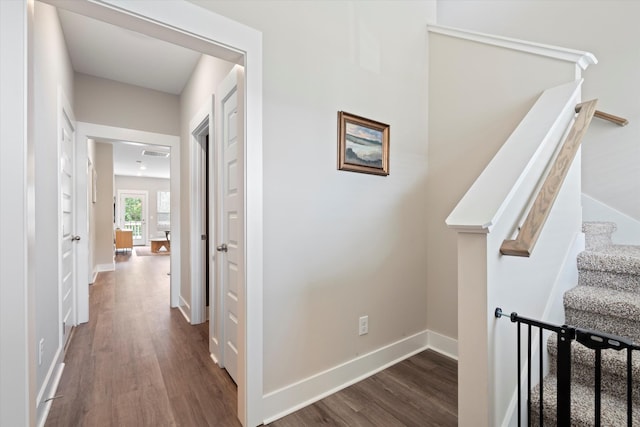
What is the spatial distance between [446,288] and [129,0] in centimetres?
277

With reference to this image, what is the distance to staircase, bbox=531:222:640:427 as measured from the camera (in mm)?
1265

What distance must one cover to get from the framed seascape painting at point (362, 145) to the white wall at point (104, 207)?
6.28m

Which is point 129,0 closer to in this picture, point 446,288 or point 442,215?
point 442,215

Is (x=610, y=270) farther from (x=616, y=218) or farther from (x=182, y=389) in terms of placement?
(x=182, y=389)

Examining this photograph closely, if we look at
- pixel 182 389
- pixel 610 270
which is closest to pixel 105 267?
pixel 182 389

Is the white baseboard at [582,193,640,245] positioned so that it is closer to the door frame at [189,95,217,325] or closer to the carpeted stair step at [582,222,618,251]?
the carpeted stair step at [582,222,618,251]

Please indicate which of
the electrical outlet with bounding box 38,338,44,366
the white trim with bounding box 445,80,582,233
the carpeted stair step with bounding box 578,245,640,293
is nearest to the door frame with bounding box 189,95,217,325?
the electrical outlet with bounding box 38,338,44,366

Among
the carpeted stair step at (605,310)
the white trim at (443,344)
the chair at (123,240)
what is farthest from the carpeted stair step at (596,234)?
the chair at (123,240)

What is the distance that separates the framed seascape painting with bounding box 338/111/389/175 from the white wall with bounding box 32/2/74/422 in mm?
1870

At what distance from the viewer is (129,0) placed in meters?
1.25

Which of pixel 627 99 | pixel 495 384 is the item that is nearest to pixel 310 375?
pixel 495 384

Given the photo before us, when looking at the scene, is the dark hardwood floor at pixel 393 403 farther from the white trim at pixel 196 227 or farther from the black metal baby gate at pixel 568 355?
the white trim at pixel 196 227

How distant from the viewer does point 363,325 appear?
2.16 m

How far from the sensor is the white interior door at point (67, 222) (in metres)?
2.64
